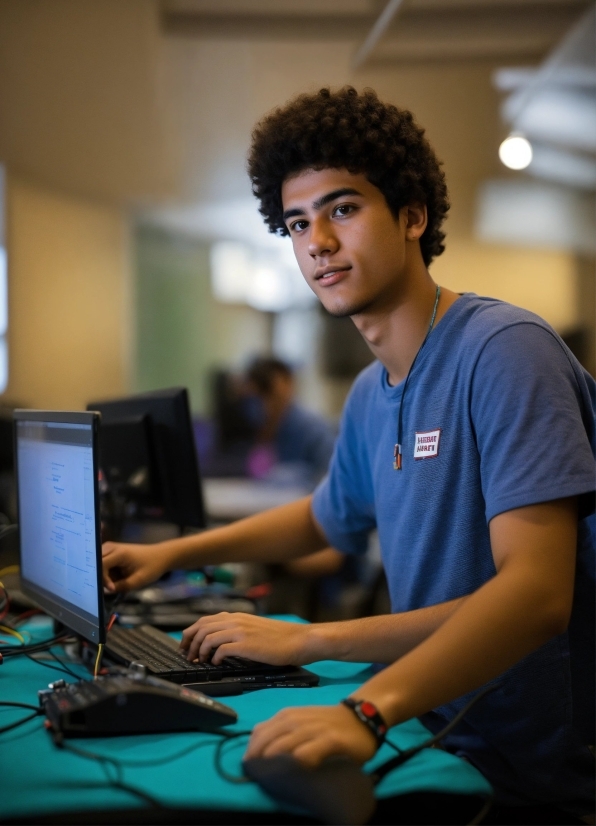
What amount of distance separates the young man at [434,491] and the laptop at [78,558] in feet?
0.17

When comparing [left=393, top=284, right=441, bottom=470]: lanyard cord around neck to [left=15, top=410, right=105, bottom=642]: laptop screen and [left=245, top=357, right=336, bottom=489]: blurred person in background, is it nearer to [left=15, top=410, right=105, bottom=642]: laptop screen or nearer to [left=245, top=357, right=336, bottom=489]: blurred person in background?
[left=15, top=410, right=105, bottom=642]: laptop screen

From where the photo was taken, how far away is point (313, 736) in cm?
78

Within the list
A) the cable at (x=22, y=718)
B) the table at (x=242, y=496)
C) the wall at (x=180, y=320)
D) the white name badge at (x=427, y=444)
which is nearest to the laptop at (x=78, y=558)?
the cable at (x=22, y=718)

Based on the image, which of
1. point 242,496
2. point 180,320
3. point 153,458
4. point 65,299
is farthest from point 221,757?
point 180,320

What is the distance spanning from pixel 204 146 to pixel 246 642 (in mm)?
4475

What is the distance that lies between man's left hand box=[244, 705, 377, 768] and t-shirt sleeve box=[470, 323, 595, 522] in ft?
1.07

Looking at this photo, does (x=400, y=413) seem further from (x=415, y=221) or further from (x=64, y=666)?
(x=64, y=666)

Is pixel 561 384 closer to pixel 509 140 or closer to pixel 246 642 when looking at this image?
pixel 246 642

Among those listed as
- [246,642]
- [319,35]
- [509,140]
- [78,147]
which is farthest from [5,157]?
[246,642]

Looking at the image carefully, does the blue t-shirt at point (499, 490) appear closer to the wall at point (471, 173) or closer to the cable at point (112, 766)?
the cable at point (112, 766)

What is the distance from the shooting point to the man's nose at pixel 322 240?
1.25m

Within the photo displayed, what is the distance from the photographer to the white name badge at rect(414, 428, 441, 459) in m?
1.21

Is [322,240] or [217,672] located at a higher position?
[322,240]

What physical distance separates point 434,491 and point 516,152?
4.22 meters
